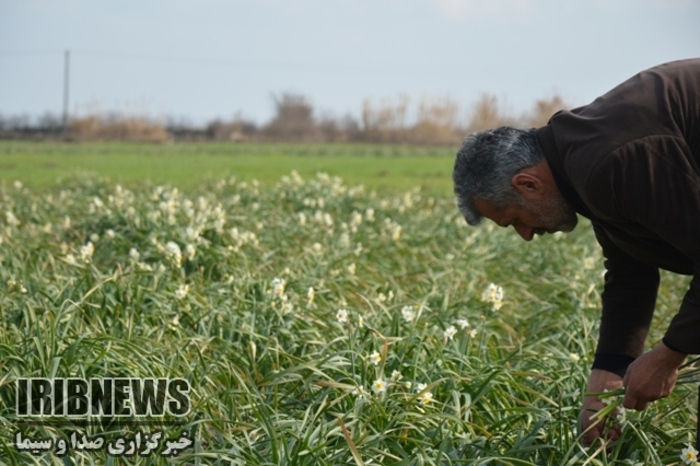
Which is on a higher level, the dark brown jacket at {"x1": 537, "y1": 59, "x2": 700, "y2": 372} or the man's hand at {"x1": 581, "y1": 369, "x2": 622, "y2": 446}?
the dark brown jacket at {"x1": 537, "y1": 59, "x2": 700, "y2": 372}

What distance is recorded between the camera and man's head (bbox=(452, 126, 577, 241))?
2.83m

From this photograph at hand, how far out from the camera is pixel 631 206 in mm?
2557

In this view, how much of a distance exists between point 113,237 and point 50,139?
3354 centimetres

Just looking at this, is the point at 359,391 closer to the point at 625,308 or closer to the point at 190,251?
the point at 625,308

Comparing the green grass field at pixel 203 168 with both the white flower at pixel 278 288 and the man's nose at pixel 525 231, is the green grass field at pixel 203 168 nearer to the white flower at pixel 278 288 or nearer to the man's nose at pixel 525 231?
the white flower at pixel 278 288

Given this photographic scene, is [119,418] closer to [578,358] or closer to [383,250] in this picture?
[578,358]

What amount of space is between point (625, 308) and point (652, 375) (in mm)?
587

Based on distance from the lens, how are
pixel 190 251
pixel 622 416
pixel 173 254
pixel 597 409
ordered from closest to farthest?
pixel 622 416 → pixel 597 409 → pixel 173 254 → pixel 190 251

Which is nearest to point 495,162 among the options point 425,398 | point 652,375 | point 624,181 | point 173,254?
point 624,181

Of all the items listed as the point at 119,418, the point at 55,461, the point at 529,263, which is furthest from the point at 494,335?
the point at 529,263

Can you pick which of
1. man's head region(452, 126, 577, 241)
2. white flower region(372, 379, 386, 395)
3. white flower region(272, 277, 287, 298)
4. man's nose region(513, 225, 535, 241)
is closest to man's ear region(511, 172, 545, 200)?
man's head region(452, 126, 577, 241)

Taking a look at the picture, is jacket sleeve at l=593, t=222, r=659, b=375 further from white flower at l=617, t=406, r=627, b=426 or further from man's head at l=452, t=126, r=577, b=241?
man's head at l=452, t=126, r=577, b=241

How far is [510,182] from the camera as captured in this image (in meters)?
2.84

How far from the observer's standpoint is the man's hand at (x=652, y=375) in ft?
8.87
